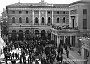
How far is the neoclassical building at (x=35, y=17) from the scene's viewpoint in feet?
185

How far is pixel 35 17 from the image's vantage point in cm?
5734

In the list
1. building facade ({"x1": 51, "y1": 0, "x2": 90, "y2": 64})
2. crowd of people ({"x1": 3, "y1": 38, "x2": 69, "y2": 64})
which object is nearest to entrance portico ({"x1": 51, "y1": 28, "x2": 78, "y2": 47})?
→ building facade ({"x1": 51, "y1": 0, "x2": 90, "y2": 64})

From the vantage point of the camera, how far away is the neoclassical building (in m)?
56.3

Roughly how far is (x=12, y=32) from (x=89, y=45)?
1473 inches

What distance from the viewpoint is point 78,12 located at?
40.1m

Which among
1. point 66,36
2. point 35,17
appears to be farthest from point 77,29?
point 35,17

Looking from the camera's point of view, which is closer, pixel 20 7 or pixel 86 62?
pixel 86 62

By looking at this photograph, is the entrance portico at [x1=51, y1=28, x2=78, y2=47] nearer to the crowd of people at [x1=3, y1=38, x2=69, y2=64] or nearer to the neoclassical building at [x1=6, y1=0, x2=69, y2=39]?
the crowd of people at [x1=3, y1=38, x2=69, y2=64]

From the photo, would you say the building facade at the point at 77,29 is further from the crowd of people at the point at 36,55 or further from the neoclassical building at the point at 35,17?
the neoclassical building at the point at 35,17

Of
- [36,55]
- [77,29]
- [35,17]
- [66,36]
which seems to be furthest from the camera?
[35,17]

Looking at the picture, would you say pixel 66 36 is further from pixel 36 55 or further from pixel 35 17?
pixel 35 17

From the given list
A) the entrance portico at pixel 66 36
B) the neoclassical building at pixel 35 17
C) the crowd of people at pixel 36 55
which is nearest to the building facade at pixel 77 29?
the entrance portico at pixel 66 36

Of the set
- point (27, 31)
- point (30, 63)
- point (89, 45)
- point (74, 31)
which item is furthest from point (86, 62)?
point (27, 31)

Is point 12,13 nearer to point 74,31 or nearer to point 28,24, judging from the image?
point 28,24
